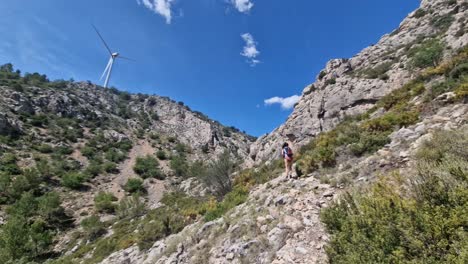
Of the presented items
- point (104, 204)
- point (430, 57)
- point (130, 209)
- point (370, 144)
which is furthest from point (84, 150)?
point (430, 57)

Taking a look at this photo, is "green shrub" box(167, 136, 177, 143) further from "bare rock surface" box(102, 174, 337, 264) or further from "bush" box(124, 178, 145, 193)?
"bare rock surface" box(102, 174, 337, 264)

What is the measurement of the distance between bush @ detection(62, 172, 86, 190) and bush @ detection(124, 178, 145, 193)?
21.1 ft

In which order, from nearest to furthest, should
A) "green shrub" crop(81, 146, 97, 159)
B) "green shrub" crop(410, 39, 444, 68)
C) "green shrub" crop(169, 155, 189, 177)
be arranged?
1. "green shrub" crop(410, 39, 444, 68)
2. "green shrub" crop(169, 155, 189, 177)
3. "green shrub" crop(81, 146, 97, 159)

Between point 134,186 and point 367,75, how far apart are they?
35.5 metres

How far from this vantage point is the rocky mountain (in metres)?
4.36

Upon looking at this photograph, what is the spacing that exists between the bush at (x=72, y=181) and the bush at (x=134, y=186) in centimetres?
644

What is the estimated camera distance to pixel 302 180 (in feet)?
32.9

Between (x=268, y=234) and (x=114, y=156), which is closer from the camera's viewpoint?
(x=268, y=234)

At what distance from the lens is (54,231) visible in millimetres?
28203

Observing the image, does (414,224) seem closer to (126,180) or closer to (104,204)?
(104,204)

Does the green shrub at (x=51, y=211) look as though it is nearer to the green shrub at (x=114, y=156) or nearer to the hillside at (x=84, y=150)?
the hillside at (x=84, y=150)

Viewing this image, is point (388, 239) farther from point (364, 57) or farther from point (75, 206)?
point (75, 206)

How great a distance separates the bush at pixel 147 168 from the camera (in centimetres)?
4925

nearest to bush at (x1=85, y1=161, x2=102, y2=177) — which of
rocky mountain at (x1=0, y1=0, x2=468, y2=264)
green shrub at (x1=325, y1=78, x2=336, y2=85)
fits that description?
rocky mountain at (x1=0, y1=0, x2=468, y2=264)
